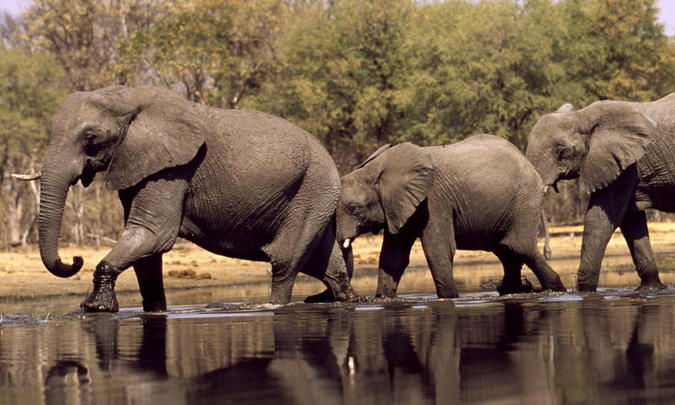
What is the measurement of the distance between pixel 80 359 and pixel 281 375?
2.11m

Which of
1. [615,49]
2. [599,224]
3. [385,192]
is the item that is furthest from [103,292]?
[615,49]

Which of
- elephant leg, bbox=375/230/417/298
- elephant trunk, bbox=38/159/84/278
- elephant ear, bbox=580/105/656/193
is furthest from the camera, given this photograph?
elephant ear, bbox=580/105/656/193

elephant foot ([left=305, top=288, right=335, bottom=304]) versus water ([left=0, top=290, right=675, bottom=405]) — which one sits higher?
elephant foot ([left=305, top=288, right=335, bottom=304])

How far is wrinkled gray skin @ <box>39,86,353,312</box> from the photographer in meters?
12.8

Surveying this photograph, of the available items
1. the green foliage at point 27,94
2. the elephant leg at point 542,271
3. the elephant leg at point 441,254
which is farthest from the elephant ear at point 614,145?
the green foliage at point 27,94

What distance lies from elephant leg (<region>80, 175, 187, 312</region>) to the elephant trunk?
0.50 meters

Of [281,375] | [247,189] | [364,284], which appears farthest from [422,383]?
[364,284]

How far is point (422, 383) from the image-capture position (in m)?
6.54

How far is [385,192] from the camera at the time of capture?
15.7 m

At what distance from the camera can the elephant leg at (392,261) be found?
15711 millimetres

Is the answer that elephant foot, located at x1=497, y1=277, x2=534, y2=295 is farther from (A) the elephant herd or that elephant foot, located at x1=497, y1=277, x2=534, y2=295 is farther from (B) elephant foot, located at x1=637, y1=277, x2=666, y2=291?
(B) elephant foot, located at x1=637, y1=277, x2=666, y2=291

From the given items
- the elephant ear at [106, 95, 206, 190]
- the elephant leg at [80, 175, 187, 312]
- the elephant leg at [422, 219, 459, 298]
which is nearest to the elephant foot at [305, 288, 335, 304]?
the elephant leg at [422, 219, 459, 298]

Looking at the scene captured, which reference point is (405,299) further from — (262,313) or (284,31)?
(284,31)

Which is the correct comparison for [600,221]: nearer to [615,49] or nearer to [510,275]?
[510,275]
